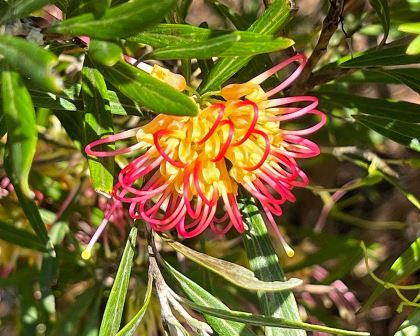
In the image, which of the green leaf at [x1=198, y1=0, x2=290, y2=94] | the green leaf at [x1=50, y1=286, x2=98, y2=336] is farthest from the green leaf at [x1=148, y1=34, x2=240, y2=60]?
the green leaf at [x1=50, y1=286, x2=98, y2=336]

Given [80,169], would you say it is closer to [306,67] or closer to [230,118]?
[306,67]

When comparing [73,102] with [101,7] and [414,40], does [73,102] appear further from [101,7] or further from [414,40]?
[414,40]

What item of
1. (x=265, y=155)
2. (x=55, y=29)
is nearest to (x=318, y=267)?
(x=265, y=155)

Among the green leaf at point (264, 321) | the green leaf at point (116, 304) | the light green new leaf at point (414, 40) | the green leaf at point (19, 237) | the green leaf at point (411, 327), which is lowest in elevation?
the green leaf at point (19, 237)

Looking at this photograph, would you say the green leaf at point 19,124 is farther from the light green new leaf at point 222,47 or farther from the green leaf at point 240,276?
the green leaf at point 240,276

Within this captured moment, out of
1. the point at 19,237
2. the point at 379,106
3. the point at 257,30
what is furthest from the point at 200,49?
the point at 19,237

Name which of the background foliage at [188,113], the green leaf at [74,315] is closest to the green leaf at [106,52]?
the background foliage at [188,113]
